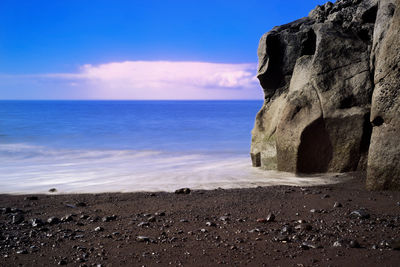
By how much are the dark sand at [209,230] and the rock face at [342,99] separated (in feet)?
3.09

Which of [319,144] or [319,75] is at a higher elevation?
[319,75]

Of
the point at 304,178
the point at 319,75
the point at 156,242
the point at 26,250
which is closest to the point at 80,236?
the point at 26,250

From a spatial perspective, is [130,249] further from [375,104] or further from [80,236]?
[375,104]

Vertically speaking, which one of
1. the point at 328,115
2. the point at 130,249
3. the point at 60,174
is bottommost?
the point at 130,249

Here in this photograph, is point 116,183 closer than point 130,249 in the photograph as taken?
No

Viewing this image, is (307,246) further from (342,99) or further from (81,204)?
(342,99)

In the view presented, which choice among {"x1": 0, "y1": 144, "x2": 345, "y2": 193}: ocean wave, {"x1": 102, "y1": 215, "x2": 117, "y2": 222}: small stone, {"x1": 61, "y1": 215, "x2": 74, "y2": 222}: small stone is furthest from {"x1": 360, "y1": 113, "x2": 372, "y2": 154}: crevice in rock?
{"x1": 61, "y1": 215, "x2": 74, "y2": 222}: small stone

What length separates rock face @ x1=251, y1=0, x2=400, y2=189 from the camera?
20.1 feet

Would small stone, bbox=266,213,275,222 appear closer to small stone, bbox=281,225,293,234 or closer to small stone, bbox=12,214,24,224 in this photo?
small stone, bbox=281,225,293,234

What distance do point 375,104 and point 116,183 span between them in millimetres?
5161

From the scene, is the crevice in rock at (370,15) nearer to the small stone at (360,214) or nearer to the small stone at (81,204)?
the small stone at (360,214)

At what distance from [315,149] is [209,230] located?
3793 millimetres

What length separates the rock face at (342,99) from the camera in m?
6.12

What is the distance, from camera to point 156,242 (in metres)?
4.30
